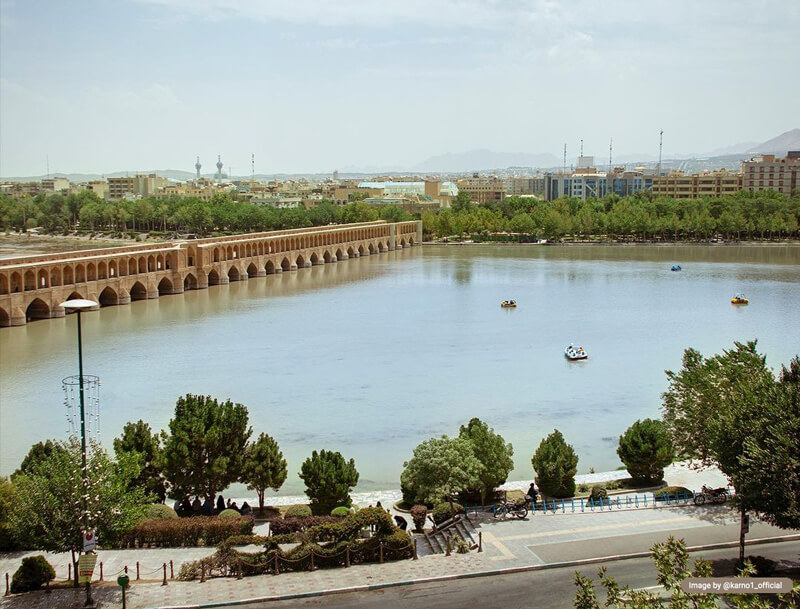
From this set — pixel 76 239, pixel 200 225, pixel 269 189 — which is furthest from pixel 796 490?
pixel 269 189

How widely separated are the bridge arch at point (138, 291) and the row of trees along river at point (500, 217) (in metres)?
45.9

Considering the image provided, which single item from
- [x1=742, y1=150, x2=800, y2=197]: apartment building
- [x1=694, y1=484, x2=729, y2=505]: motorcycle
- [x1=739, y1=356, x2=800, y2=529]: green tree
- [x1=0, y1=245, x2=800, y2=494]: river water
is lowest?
[x1=0, y1=245, x2=800, y2=494]: river water

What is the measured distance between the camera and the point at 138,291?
178 feet

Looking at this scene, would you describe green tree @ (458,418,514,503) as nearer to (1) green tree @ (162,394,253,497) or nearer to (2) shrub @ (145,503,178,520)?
(1) green tree @ (162,394,253,497)

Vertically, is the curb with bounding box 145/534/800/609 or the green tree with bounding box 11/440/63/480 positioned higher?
the green tree with bounding box 11/440/63/480

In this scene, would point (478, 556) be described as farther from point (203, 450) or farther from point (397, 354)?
point (397, 354)

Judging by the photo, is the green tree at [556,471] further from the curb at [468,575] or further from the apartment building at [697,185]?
the apartment building at [697,185]

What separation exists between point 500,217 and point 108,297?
195ft

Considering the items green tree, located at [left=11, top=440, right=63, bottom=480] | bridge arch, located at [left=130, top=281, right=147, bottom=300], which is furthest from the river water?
green tree, located at [left=11, top=440, right=63, bottom=480]

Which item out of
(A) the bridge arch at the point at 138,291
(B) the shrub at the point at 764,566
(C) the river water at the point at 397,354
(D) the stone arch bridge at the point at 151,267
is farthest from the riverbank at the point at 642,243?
(B) the shrub at the point at 764,566

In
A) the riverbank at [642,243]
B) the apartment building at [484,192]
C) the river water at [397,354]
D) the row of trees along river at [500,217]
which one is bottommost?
the river water at [397,354]

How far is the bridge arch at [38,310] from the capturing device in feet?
151

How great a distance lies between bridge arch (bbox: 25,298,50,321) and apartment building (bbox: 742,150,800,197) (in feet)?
344

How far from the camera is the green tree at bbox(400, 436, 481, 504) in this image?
56.5 feet
